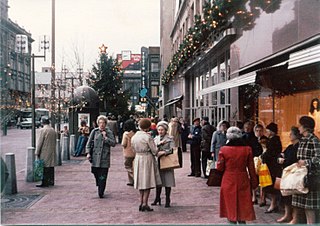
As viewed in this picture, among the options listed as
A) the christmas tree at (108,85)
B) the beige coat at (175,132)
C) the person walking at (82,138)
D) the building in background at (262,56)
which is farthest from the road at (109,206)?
the christmas tree at (108,85)

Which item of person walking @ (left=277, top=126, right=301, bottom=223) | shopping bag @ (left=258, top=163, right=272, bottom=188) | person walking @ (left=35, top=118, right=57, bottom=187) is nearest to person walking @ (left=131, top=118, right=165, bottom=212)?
shopping bag @ (left=258, top=163, right=272, bottom=188)

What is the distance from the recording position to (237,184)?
6.64 meters

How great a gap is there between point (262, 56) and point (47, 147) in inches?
235

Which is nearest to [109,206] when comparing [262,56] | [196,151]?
[196,151]

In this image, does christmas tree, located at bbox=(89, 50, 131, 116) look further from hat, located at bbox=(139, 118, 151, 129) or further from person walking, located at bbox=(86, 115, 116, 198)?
hat, located at bbox=(139, 118, 151, 129)

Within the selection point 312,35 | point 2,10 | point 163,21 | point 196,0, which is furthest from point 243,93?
point 163,21

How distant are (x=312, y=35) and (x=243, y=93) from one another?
20.6ft

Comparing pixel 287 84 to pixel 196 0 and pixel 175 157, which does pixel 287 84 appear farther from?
pixel 196 0

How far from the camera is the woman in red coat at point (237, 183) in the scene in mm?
6629

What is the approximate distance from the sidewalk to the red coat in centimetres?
113

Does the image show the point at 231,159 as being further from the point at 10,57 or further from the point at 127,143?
the point at 10,57

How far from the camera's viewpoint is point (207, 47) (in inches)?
757

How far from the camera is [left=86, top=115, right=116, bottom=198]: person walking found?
1013 centimetres

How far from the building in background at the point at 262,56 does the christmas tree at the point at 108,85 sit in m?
15.1
